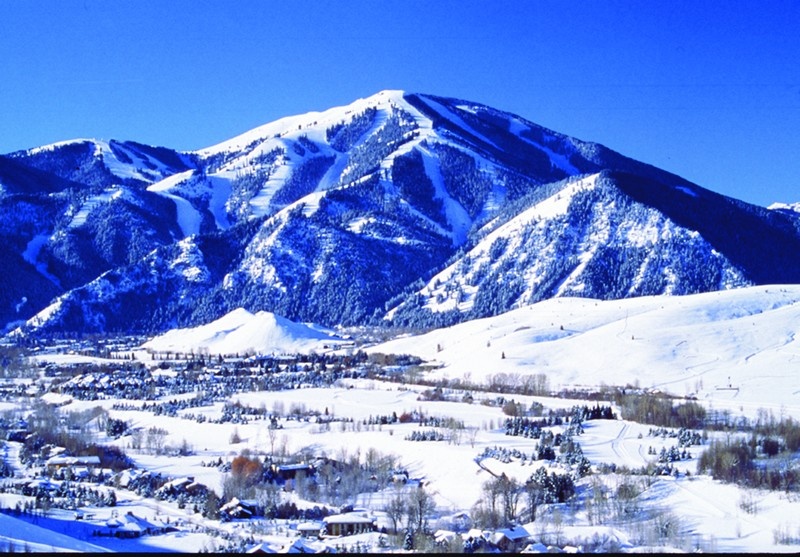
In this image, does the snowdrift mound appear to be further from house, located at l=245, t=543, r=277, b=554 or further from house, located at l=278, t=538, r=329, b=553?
house, located at l=245, t=543, r=277, b=554

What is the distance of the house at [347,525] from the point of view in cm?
4866

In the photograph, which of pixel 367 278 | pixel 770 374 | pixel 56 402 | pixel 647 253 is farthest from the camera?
pixel 367 278

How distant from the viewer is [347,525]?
4916 centimetres

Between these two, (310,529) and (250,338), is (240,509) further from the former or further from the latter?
(250,338)

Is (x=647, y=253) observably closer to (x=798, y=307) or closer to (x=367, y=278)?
(x=367, y=278)

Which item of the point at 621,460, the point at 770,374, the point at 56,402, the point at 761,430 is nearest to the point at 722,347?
the point at 770,374

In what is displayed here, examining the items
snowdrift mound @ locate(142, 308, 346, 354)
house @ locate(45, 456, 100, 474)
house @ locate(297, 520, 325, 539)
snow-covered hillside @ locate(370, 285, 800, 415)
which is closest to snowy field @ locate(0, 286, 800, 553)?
snow-covered hillside @ locate(370, 285, 800, 415)

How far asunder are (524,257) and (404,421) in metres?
106

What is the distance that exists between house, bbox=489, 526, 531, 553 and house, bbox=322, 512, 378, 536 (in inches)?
260

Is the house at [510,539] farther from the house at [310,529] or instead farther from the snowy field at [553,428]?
the house at [310,529]

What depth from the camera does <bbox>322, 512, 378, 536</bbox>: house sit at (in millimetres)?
48662

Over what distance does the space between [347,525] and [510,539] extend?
27.5 ft

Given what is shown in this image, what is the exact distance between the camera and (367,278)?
193 m

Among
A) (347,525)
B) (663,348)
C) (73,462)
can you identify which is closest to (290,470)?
(347,525)
